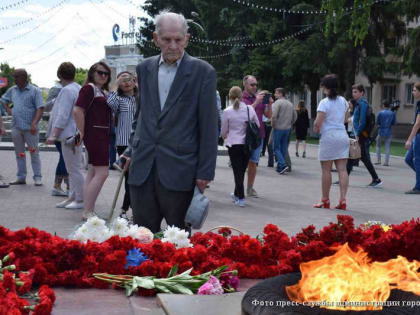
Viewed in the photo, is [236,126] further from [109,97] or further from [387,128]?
[387,128]

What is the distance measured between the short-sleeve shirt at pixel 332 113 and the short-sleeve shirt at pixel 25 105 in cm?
519

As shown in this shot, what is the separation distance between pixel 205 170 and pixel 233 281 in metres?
0.82

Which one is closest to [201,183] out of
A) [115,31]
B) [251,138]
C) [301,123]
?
[251,138]

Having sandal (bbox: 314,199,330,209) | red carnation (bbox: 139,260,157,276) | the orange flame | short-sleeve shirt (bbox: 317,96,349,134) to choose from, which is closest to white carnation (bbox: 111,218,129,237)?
red carnation (bbox: 139,260,157,276)

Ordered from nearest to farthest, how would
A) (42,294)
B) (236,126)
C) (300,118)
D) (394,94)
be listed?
1. (42,294)
2. (236,126)
3. (300,118)
4. (394,94)

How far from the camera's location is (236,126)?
428 inches

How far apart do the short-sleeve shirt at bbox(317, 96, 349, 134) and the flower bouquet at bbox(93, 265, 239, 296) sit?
634cm

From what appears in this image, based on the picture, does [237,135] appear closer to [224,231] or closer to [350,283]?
[224,231]

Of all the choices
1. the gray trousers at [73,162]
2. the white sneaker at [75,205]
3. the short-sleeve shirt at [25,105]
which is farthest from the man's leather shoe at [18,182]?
the gray trousers at [73,162]

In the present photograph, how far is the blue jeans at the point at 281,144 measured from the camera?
16.4 m

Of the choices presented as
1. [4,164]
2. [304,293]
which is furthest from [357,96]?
[304,293]

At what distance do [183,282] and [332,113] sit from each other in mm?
6656

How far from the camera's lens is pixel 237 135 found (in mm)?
10812

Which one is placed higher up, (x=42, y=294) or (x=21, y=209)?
(x=42, y=294)
